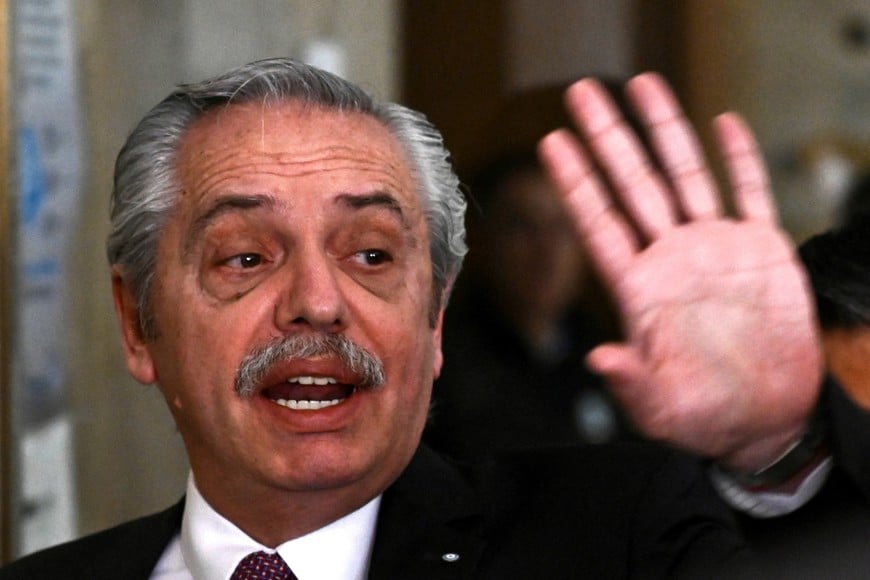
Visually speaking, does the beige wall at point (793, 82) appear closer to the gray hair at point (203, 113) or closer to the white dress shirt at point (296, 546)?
the gray hair at point (203, 113)

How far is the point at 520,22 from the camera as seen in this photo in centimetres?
461

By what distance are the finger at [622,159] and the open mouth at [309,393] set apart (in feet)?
1.74

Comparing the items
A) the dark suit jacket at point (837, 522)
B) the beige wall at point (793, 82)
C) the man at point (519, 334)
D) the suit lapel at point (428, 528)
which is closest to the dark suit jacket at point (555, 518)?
the suit lapel at point (428, 528)

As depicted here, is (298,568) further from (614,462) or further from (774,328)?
(774,328)

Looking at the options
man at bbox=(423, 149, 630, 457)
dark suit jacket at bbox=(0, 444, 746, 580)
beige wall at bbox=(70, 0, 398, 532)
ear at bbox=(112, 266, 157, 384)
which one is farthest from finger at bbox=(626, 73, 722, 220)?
beige wall at bbox=(70, 0, 398, 532)

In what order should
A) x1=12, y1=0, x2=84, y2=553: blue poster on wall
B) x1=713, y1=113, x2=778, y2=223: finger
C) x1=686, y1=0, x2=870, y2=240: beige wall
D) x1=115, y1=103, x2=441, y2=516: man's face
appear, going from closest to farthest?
1. x1=713, y1=113, x2=778, y2=223: finger
2. x1=115, y1=103, x2=441, y2=516: man's face
3. x1=12, y1=0, x2=84, y2=553: blue poster on wall
4. x1=686, y1=0, x2=870, y2=240: beige wall

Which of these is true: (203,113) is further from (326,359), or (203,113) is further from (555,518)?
(555,518)

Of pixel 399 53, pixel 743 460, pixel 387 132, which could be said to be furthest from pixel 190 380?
pixel 399 53

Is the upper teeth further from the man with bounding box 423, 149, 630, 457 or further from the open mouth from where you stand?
the man with bounding box 423, 149, 630, 457

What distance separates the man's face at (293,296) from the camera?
240 centimetres

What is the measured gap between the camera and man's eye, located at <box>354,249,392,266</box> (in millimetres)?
2494

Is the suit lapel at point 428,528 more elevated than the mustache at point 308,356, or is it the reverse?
the mustache at point 308,356

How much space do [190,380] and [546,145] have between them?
705 millimetres

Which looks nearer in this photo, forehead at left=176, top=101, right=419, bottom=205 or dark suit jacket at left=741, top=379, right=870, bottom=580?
dark suit jacket at left=741, top=379, right=870, bottom=580
